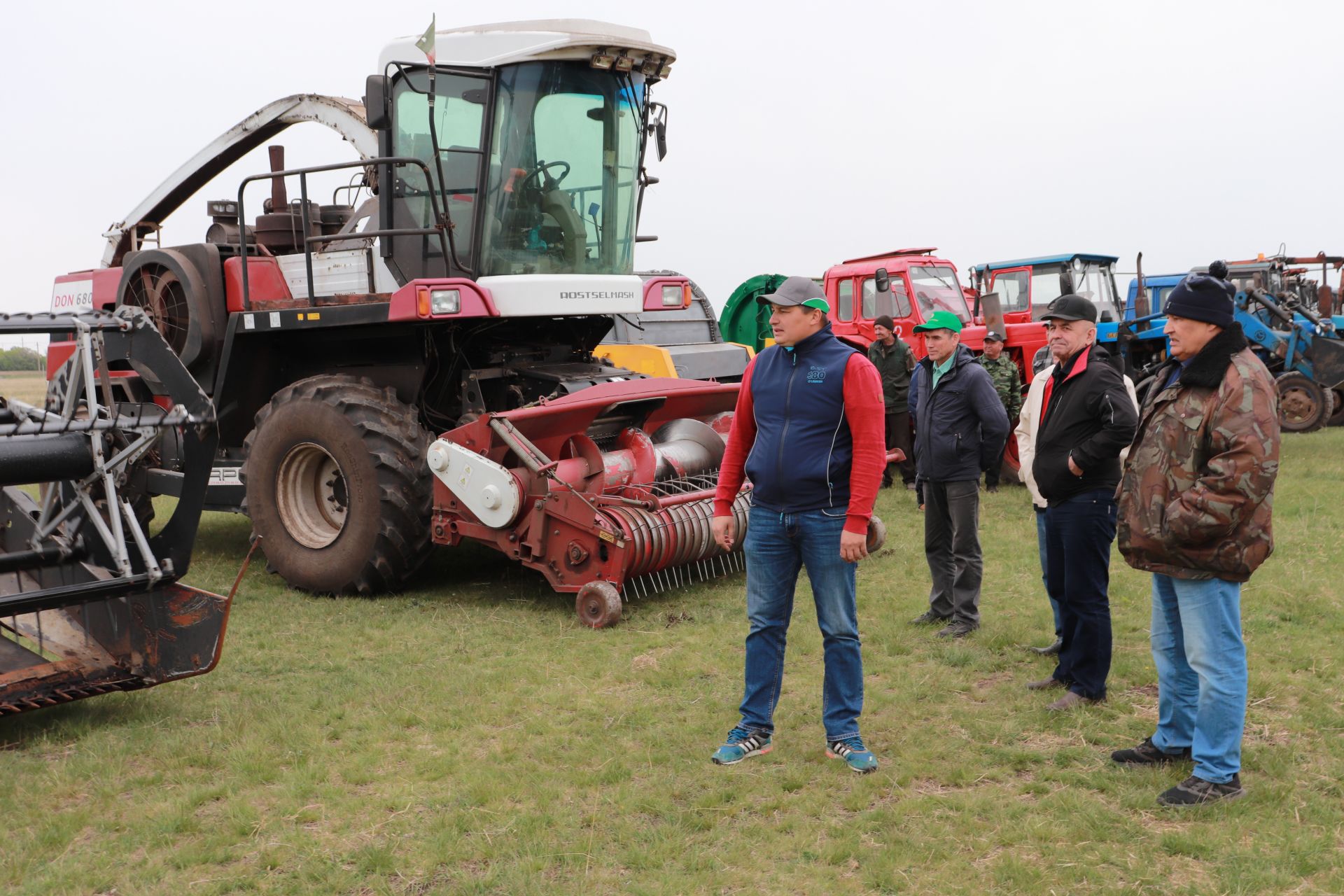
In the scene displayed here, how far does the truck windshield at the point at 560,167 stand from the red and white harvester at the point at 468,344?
0.01 metres

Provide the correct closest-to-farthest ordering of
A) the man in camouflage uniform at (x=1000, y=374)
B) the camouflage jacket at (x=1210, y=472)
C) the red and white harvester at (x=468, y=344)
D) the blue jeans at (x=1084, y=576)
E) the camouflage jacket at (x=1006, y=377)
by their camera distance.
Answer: the camouflage jacket at (x=1210, y=472) < the blue jeans at (x=1084, y=576) < the red and white harvester at (x=468, y=344) < the man in camouflage uniform at (x=1000, y=374) < the camouflage jacket at (x=1006, y=377)

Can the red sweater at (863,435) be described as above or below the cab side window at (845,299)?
below

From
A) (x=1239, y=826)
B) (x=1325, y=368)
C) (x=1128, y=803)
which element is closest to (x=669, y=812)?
(x=1128, y=803)

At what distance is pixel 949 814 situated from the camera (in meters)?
3.82

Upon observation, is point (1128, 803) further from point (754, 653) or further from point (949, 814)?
point (754, 653)

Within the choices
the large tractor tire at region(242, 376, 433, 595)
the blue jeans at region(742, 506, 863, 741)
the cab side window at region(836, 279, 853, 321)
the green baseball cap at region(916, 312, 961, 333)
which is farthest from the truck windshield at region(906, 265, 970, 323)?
the blue jeans at region(742, 506, 863, 741)

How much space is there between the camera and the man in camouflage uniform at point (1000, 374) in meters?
10.5

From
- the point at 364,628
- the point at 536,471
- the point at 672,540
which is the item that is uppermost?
the point at 536,471

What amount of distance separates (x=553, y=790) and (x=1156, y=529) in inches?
90.9

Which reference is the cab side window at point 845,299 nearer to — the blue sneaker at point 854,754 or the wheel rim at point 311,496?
the wheel rim at point 311,496

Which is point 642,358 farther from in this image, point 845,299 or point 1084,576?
point 1084,576

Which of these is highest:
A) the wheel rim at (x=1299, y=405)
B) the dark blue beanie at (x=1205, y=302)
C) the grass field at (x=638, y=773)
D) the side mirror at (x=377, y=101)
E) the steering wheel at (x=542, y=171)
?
the side mirror at (x=377, y=101)

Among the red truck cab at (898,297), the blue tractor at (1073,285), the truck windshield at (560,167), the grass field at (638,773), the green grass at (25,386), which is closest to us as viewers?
the grass field at (638,773)

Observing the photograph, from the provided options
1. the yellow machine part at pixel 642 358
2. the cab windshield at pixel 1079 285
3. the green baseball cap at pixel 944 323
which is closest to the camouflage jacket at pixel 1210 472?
the green baseball cap at pixel 944 323
